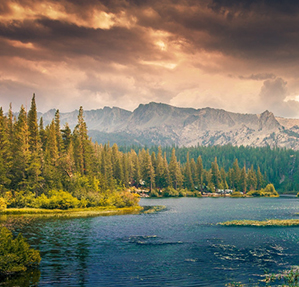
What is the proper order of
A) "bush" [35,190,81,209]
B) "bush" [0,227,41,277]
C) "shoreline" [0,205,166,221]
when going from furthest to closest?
1. "bush" [35,190,81,209]
2. "shoreline" [0,205,166,221]
3. "bush" [0,227,41,277]

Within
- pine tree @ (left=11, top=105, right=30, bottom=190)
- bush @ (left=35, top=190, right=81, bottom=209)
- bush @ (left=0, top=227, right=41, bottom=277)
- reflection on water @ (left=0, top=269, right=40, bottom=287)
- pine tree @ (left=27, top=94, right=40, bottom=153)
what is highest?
pine tree @ (left=27, top=94, right=40, bottom=153)

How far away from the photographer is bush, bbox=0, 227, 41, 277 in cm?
2670

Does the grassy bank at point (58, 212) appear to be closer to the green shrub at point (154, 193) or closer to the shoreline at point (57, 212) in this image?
the shoreline at point (57, 212)

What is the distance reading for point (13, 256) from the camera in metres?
27.4

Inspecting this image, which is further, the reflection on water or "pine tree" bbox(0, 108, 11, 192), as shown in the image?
"pine tree" bbox(0, 108, 11, 192)

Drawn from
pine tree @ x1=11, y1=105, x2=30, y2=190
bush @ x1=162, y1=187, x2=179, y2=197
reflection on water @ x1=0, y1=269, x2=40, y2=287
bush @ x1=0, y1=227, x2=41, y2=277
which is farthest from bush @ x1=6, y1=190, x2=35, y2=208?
bush @ x1=162, y1=187, x2=179, y2=197

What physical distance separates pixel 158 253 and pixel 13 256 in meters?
16.2

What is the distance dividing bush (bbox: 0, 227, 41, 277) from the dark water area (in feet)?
5.08

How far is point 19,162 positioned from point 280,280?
76776mm

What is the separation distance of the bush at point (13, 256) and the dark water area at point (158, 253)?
60.9 inches

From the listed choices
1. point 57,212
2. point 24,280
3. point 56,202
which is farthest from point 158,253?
point 56,202

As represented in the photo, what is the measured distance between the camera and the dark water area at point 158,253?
26.8 metres

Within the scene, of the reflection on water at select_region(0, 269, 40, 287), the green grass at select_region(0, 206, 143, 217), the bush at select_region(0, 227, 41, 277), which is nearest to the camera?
the reflection on water at select_region(0, 269, 40, 287)

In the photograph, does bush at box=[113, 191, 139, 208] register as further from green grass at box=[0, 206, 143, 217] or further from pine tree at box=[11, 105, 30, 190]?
pine tree at box=[11, 105, 30, 190]
